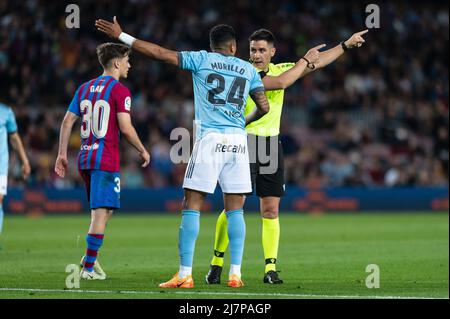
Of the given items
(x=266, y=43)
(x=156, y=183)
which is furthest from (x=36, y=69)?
(x=266, y=43)

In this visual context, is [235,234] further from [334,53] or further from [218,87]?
[334,53]

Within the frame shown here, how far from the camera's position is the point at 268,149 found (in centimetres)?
1038

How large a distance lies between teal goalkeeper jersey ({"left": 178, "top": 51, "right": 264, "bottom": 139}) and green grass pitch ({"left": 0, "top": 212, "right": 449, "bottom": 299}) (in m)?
1.56

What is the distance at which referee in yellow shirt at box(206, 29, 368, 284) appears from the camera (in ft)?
33.2

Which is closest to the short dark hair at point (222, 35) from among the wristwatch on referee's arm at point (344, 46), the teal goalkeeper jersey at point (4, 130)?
the wristwatch on referee's arm at point (344, 46)

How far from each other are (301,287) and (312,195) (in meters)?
16.4

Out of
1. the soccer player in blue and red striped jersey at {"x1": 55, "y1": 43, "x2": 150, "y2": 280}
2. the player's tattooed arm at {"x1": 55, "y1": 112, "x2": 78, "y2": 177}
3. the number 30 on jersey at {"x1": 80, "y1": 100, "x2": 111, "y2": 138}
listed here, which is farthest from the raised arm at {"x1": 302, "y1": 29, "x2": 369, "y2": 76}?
the player's tattooed arm at {"x1": 55, "y1": 112, "x2": 78, "y2": 177}

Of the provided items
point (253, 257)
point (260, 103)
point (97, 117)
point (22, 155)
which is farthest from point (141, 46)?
point (253, 257)

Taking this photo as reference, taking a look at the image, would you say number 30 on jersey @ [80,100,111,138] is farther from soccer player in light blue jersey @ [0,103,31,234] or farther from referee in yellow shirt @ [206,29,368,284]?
soccer player in light blue jersey @ [0,103,31,234]

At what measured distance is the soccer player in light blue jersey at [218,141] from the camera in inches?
366

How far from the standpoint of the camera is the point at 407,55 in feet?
98.1

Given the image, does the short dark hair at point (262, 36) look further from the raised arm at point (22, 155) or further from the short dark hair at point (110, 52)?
the raised arm at point (22, 155)
